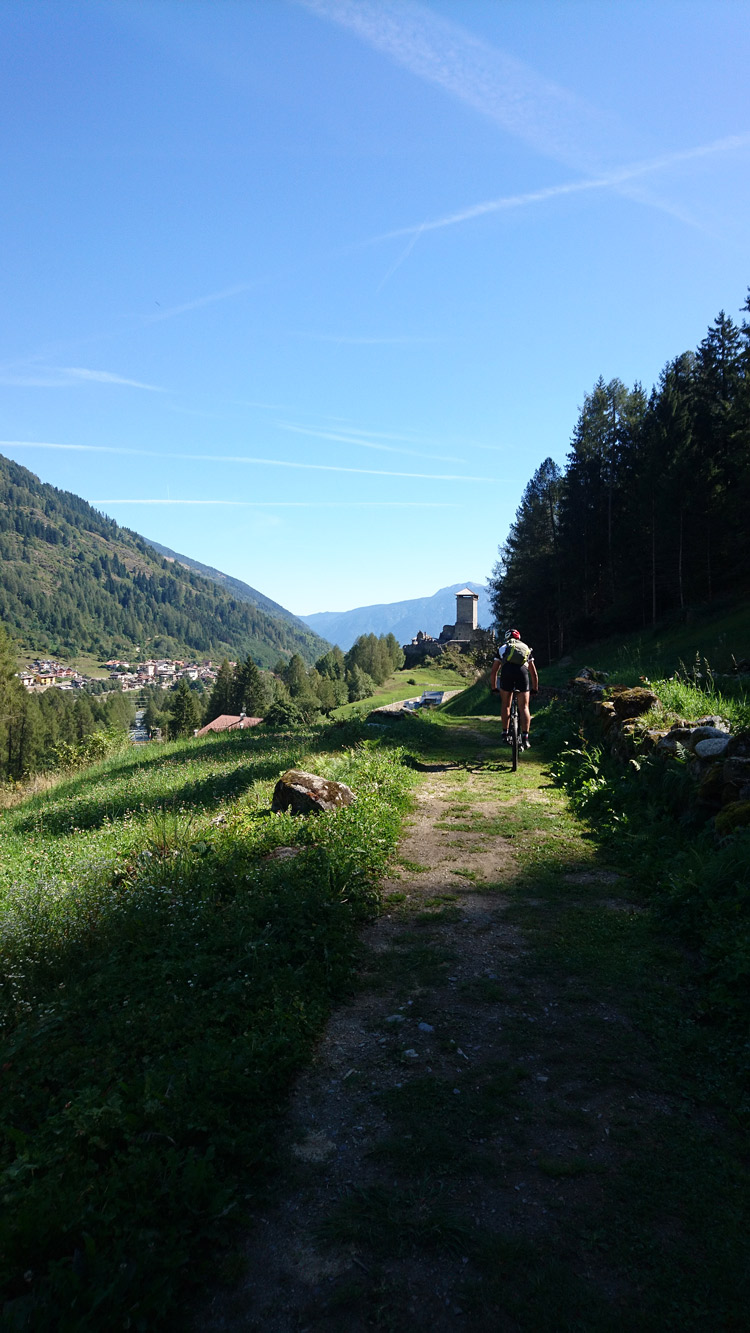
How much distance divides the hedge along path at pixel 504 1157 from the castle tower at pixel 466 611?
4278 inches

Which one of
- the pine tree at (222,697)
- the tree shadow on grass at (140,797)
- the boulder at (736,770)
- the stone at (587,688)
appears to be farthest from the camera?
the pine tree at (222,697)

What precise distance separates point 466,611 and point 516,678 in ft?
344

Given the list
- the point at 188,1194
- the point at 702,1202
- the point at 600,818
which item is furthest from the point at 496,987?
the point at 600,818

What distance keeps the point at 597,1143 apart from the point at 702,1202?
455mm

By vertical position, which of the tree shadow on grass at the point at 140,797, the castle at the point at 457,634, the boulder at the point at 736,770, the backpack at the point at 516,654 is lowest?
the tree shadow on grass at the point at 140,797

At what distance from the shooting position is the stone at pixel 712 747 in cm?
639

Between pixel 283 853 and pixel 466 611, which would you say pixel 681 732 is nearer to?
pixel 283 853

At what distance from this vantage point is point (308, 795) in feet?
26.0

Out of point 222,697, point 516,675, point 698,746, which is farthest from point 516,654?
point 222,697

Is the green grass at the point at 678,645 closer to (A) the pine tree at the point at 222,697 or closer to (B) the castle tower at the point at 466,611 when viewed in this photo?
(A) the pine tree at the point at 222,697

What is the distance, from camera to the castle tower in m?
112

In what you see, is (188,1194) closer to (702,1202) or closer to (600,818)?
(702,1202)

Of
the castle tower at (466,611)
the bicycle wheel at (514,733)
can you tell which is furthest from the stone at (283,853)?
the castle tower at (466,611)

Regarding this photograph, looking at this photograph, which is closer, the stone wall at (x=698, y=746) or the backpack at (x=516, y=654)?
the stone wall at (x=698, y=746)
